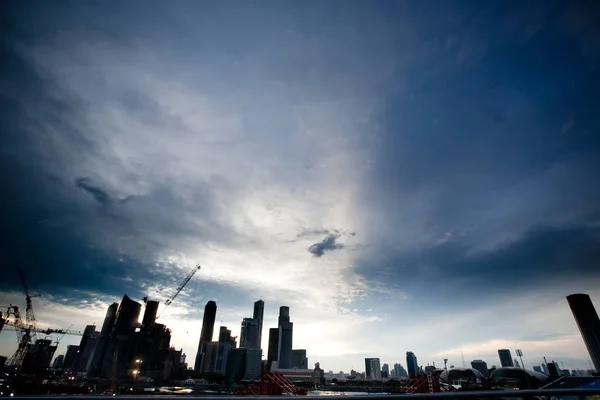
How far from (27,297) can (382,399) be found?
657ft

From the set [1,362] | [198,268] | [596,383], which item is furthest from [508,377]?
[1,362]

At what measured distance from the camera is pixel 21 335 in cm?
→ 14138

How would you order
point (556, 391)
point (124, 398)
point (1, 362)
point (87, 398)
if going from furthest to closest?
1. point (1, 362)
2. point (556, 391)
3. point (87, 398)
4. point (124, 398)

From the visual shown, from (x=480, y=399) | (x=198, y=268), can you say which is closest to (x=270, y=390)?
(x=480, y=399)

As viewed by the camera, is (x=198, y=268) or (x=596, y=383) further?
(x=198, y=268)

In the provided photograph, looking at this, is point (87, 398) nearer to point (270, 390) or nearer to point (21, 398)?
point (21, 398)

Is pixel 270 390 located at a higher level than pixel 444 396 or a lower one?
lower

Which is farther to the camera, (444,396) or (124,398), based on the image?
(444,396)

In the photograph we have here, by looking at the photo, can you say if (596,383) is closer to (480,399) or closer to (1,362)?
(480,399)

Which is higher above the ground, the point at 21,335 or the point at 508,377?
the point at 21,335

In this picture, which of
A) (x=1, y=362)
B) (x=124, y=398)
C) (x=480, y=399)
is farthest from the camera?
(x=1, y=362)

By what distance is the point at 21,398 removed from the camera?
2414 mm

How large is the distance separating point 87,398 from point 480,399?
564cm

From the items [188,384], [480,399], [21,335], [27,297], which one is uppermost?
[27,297]
